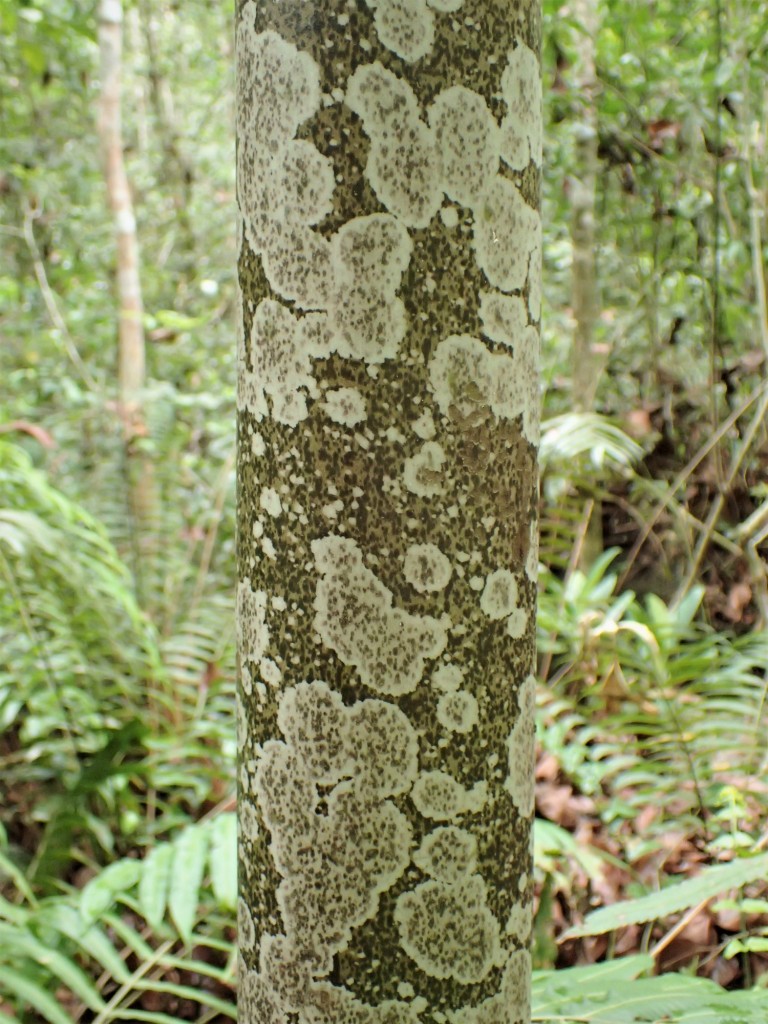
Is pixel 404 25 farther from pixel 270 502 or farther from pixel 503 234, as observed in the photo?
pixel 270 502

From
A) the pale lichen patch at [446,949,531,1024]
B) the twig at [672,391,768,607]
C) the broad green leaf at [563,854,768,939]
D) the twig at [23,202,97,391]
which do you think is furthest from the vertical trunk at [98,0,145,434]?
the pale lichen patch at [446,949,531,1024]

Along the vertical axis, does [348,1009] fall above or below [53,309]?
below

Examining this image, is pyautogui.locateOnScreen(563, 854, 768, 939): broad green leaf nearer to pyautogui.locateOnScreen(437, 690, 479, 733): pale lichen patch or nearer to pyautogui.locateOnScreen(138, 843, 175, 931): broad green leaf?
pyautogui.locateOnScreen(437, 690, 479, 733): pale lichen patch

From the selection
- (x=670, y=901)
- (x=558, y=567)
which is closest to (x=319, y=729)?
(x=670, y=901)

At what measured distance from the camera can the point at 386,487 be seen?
1.82ft

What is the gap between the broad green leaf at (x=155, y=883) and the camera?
1345 mm

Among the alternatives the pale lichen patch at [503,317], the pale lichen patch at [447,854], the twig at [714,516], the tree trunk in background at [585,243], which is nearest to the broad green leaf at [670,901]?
the pale lichen patch at [447,854]

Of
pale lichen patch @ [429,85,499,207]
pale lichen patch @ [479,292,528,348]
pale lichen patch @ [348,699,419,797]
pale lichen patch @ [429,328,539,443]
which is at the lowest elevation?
pale lichen patch @ [348,699,419,797]

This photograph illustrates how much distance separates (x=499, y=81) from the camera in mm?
579

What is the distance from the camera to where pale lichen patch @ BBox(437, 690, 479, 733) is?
0.58 metres

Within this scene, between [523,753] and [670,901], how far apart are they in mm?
494

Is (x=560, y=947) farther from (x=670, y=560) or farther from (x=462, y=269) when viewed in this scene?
(x=670, y=560)

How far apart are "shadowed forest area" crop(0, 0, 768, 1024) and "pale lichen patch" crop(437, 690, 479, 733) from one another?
15 cm

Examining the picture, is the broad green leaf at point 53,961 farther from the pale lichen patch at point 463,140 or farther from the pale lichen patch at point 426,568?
the pale lichen patch at point 463,140
